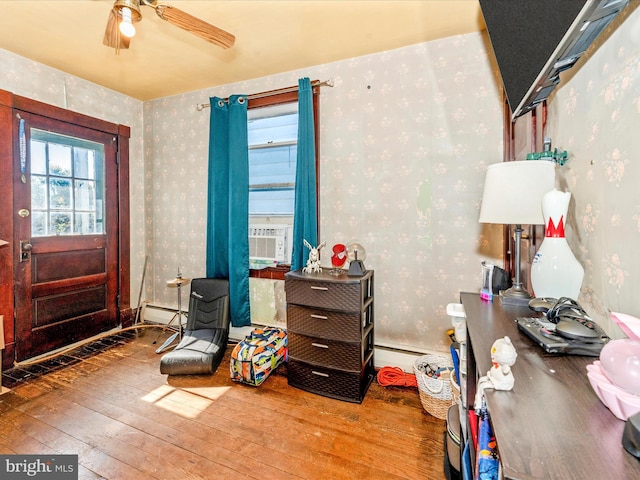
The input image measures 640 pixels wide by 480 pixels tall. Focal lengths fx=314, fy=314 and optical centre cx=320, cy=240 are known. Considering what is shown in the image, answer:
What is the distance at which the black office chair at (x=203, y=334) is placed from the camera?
243 centimetres

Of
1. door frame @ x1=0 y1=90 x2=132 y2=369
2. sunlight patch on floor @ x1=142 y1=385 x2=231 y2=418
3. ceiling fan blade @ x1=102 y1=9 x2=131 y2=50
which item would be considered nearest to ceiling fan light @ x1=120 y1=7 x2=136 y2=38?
ceiling fan blade @ x1=102 y1=9 x2=131 y2=50

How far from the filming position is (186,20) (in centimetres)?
162

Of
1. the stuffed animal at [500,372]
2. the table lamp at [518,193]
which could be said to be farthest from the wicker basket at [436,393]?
the stuffed animal at [500,372]

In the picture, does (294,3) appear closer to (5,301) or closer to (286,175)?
(286,175)

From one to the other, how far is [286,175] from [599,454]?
2.75 m

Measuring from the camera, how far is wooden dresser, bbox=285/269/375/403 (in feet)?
7.01

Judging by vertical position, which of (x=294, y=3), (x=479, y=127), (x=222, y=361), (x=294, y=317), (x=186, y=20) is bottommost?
(x=222, y=361)

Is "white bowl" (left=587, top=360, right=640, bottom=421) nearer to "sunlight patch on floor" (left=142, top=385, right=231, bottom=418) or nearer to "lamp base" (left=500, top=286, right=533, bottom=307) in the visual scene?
"lamp base" (left=500, top=286, right=533, bottom=307)

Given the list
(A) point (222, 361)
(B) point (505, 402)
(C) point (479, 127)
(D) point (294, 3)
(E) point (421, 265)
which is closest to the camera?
(B) point (505, 402)

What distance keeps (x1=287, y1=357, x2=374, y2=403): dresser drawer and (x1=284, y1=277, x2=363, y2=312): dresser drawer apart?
1.46 feet

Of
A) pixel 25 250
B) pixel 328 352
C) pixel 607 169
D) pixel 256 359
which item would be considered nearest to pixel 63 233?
pixel 25 250

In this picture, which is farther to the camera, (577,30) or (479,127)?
(479,127)

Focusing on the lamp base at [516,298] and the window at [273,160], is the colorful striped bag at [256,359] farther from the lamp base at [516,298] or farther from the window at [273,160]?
the lamp base at [516,298]

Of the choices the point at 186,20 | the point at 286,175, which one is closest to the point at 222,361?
the point at 286,175
